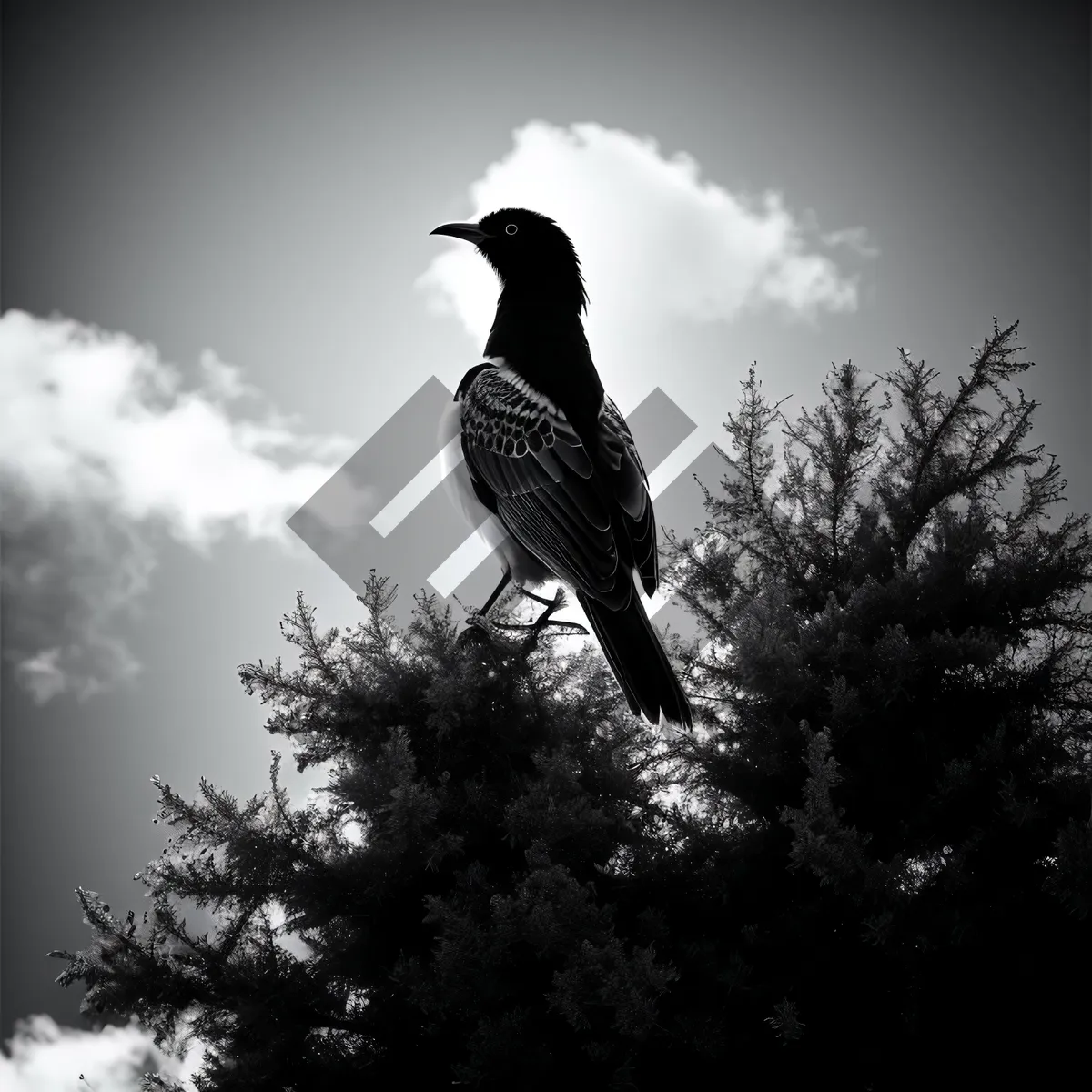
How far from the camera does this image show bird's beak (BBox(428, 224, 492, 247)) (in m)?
5.32

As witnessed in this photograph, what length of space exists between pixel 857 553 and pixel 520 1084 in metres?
2.52

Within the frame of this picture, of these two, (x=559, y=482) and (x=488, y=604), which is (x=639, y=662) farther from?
(x=559, y=482)

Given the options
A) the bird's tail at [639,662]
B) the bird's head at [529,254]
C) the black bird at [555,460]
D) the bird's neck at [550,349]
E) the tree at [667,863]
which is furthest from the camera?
the bird's head at [529,254]

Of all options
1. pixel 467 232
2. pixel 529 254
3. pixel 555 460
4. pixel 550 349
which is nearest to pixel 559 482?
pixel 555 460

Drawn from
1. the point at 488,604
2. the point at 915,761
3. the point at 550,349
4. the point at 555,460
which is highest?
the point at 550,349

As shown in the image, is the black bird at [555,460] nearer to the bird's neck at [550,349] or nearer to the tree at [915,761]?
the bird's neck at [550,349]

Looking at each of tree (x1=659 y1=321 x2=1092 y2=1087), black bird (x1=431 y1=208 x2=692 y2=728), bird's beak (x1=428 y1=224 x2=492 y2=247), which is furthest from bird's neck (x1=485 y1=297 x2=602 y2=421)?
tree (x1=659 y1=321 x2=1092 y2=1087)

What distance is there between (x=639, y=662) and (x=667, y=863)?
0.71 metres

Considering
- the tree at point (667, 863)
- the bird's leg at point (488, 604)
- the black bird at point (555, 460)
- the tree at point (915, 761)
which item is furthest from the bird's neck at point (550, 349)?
Answer: the tree at point (667, 863)

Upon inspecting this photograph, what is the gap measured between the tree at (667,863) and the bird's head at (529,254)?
8.63 ft

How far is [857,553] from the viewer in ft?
12.4

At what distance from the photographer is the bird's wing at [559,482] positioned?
3.69m

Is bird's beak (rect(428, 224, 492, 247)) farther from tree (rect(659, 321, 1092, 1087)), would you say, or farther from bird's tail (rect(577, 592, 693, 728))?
bird's tail (rect(577, 592, 693, 728))

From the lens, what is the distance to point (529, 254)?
519cm
